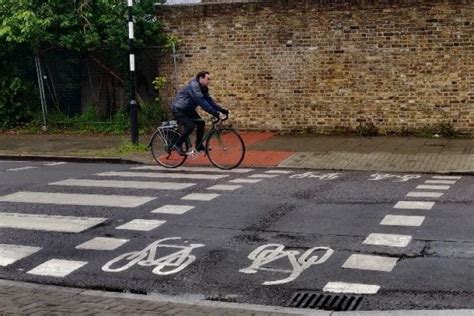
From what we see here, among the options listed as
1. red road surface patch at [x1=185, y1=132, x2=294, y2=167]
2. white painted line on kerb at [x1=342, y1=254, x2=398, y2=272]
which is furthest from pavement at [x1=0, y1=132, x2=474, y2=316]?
white painted line on kerb at [x1=342, y1=254, x2=398, y2=272]

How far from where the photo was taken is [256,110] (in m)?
17.5

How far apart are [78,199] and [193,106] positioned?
3.85m

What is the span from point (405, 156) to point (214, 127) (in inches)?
151

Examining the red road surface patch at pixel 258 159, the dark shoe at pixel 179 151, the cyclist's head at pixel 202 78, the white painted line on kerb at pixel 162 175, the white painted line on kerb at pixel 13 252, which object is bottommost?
the white painted line on kerb at pixel 13 252

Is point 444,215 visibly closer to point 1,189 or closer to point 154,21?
point 1,189

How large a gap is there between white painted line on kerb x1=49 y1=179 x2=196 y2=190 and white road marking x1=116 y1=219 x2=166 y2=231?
2.22m

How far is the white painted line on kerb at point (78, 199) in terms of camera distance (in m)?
9.35

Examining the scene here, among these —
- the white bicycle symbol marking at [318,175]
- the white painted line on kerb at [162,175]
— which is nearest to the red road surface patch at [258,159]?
the white bicycle symbol marking at [318,175]

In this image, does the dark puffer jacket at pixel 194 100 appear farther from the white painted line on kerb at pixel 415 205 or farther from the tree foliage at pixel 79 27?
the tree foliage at pixel 79 27

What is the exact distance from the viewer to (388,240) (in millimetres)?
7109

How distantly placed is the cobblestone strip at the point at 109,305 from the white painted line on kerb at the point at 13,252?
1130 mm

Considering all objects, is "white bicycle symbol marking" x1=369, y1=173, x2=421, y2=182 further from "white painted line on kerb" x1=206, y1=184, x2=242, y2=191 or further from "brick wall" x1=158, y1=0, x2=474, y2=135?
"brick wall" x1=158, y1=0, x2=474, y2=135

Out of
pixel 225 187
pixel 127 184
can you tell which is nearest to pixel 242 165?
pixel 225 187

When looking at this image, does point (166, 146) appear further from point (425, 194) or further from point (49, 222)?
point (425, 194)
